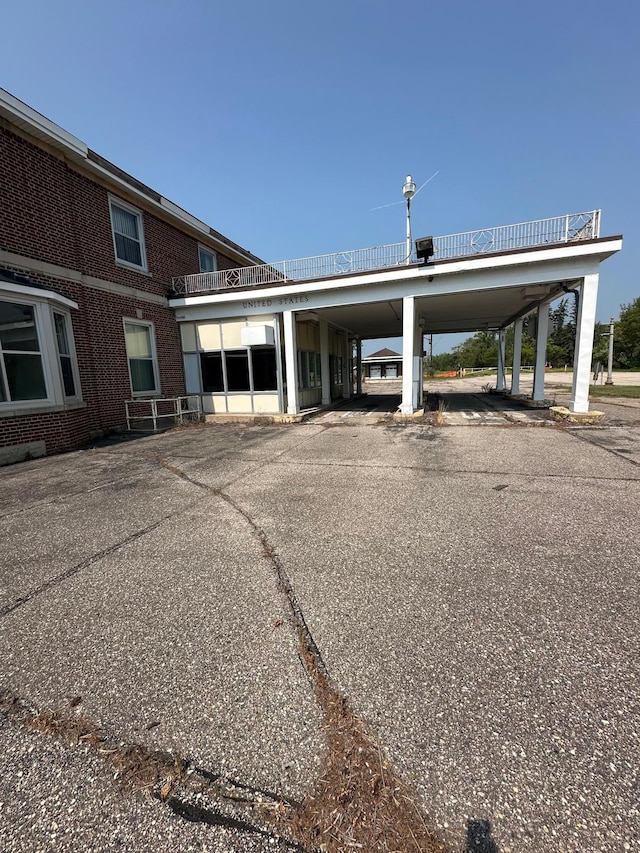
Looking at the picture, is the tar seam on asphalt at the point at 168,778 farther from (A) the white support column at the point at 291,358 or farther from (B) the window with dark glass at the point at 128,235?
(B) the window with dark glass at the point at 128,235

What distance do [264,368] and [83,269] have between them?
5.62 m

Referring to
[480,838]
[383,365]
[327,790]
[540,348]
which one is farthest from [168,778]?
[383,365]

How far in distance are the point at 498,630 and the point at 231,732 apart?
1.64 metres

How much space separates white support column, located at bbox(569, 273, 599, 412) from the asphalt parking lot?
20.8ft

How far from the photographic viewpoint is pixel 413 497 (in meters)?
4.81

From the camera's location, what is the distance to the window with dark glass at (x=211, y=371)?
13.2 meters

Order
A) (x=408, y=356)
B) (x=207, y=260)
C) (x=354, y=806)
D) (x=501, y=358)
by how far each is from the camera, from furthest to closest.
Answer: (x=501, y=358), (x=207, y=260), (x=408, y=356), (x=354, y=806)

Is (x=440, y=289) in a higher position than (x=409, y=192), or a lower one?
lower

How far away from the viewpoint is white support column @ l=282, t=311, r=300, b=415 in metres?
12.2

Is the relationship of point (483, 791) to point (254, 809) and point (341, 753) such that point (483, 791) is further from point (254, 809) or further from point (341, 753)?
point (254, 809)

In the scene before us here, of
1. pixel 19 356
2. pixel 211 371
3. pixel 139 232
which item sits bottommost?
pixel 211 371

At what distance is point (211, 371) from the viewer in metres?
13.3

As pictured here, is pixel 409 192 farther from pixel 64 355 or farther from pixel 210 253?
pixel 64 355

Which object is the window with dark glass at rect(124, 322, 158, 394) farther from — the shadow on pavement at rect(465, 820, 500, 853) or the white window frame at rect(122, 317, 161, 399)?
the shadow on pavement at rect(465, 820, 500, 853)
